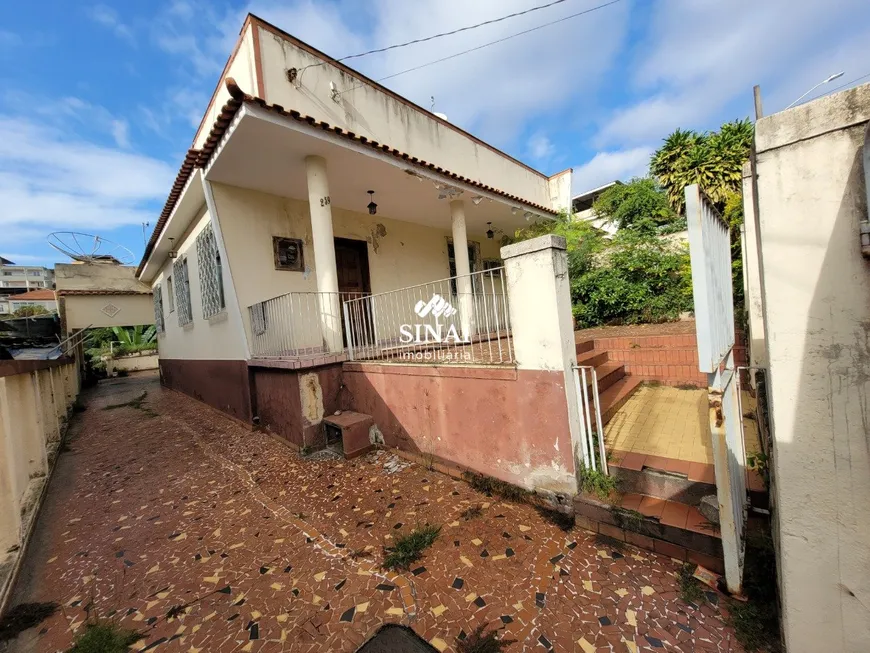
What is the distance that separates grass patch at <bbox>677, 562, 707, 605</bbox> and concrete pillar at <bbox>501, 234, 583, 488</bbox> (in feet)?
2.72

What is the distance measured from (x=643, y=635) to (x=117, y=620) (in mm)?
3096

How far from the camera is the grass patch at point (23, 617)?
2.21 metres

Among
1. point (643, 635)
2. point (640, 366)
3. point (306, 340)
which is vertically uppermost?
point (306, 340)

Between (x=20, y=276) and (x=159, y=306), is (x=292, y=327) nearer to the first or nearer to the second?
(x=159, y=306)

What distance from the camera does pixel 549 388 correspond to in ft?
9.39

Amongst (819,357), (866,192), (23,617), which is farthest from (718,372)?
(23,617)

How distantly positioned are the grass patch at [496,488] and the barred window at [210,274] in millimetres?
5416

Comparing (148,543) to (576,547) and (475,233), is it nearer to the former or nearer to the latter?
(576,547)

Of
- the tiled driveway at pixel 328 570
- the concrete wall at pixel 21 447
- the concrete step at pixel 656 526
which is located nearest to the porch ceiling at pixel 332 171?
the concrete wall at pixel 21 447

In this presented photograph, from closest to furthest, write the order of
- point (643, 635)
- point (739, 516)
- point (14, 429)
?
point (643, 635), point (739, 516), point (14, 429)

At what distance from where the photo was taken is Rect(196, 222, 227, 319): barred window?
641cm

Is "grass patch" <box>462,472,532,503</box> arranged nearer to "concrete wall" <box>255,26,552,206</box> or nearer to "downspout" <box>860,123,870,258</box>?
"downspout" <box>860,123,870,258</box>

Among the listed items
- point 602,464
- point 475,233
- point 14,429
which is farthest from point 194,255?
point 602,464

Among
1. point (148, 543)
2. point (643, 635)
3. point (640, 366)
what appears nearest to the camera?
point (643, 635)
